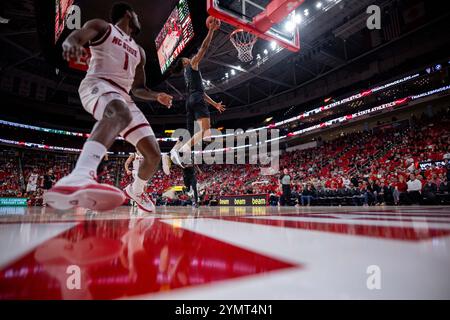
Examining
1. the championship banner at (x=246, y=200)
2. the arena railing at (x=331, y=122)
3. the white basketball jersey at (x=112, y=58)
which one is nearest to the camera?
the white basketball jersey at (x=112, y=58)

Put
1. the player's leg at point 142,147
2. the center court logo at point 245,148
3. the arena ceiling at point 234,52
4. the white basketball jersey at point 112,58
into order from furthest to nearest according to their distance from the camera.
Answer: the center court logo at point 245,148
the arena ceiling at point 234,52
the player's leg at point 142,147
the white basketball jersey at point 112,58

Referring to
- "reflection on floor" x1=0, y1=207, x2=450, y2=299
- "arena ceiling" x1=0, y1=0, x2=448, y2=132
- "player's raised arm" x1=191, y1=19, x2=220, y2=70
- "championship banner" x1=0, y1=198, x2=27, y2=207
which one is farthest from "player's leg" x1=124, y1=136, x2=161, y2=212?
"championship banner" x1=0, y1=198, x2=27, y2=207

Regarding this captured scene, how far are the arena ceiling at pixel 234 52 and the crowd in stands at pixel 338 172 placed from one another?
5038 millimetres

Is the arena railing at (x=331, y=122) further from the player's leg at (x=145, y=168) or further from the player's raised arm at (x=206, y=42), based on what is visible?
the player's leg at (x=145, y=168)

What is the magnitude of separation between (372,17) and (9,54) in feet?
61.0

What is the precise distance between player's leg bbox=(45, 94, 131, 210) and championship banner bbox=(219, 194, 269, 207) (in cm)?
1015

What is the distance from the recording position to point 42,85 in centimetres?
1783

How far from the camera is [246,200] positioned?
11938 mm

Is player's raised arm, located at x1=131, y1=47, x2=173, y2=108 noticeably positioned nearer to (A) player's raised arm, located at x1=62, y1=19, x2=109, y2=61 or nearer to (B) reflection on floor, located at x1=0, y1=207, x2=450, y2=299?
(A) player's raised arm, located at x1=62, y1=19, x2=109, y2=61

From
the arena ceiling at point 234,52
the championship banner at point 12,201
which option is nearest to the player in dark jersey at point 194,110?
the arena ceiling at point 234,52

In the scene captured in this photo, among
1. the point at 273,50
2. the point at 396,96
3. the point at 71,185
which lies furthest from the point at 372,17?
the point at 71,185

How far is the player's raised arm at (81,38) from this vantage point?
1.34 m

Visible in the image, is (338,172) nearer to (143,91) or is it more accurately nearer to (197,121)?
(197,121)
